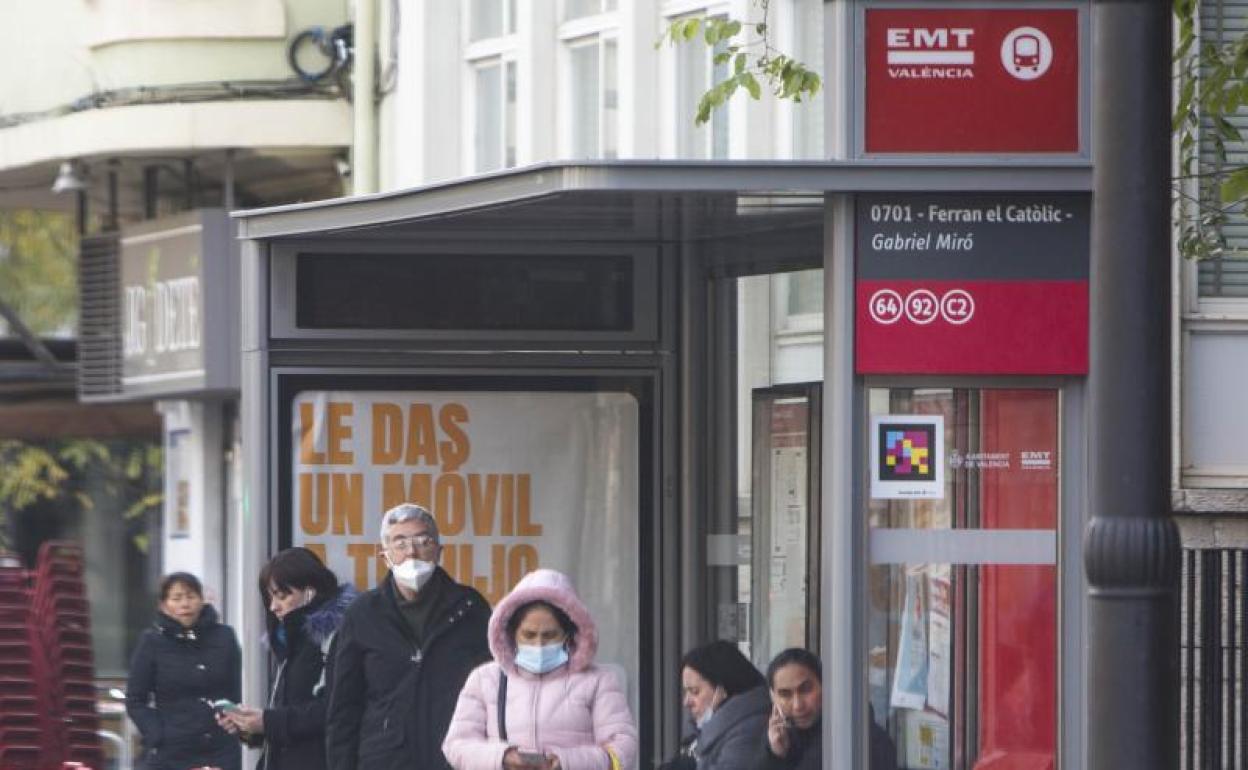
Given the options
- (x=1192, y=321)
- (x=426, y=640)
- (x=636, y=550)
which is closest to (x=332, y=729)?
(x=426, y=640)

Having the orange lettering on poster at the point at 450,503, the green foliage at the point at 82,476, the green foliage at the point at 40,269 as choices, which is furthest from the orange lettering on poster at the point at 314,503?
the green foliage at the point at 40,269

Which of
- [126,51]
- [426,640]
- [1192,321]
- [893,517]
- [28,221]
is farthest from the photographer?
[28,221]

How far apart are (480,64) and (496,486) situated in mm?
5131

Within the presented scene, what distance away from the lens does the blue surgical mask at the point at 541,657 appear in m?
8.42

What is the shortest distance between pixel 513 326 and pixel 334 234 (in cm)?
94

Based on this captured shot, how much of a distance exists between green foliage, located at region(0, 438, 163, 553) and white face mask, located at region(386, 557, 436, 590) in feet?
60.2

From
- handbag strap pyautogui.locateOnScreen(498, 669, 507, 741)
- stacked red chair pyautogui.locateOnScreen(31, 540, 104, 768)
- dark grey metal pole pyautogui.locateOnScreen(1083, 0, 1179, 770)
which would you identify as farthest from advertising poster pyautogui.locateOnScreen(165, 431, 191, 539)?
dark grey metal pole pyautogui.locateOnScreen(1083, 0, 1179, 770)

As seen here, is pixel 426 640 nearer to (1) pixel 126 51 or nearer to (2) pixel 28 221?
(1) pixel 126 51

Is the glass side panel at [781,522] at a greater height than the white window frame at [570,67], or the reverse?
the white window frame at [570,67]

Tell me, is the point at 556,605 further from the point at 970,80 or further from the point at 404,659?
the point at 970,80

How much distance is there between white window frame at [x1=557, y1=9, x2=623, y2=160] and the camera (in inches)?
541

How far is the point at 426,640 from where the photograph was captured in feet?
30.5

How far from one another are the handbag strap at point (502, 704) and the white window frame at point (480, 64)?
6321mm

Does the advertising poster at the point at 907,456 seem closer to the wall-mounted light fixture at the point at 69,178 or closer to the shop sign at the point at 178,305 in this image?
the shop sign at the point at 178,305
